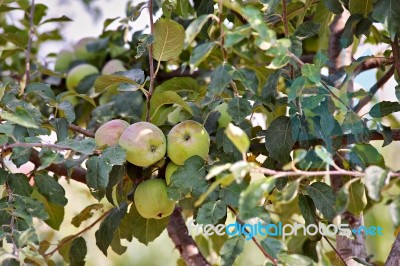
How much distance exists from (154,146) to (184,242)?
51 cm

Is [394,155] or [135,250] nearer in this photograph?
[394,155]

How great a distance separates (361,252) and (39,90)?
0.64 metres

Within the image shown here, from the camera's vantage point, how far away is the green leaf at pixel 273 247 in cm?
85

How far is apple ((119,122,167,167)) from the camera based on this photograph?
100 cm

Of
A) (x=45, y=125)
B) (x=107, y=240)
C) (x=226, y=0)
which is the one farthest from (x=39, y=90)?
(x=226, y=0)

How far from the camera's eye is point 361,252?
50.3 inches

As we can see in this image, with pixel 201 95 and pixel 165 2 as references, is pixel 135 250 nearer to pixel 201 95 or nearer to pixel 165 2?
pixel 201 95

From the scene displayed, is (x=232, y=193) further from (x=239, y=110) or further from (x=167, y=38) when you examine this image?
(x=167, y=38)

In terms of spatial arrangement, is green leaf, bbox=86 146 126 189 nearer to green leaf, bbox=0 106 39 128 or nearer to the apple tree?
the apple tree

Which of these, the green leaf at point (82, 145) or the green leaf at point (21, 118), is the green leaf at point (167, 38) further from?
the green leaf at point (21, 118)

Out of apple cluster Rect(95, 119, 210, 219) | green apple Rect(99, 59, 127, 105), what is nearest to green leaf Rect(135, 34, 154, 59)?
apple cluster Rect(95, 119, 210, 219)

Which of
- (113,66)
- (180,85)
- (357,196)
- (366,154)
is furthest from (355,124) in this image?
(113,66)

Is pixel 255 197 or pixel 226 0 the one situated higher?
pixel 226 0

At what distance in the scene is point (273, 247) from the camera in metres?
0.85
